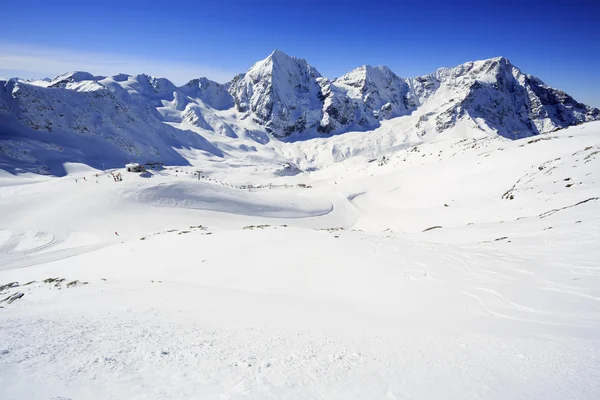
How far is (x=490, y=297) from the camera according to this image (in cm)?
943

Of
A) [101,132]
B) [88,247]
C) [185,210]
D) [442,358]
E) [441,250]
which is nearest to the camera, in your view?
[442,358]

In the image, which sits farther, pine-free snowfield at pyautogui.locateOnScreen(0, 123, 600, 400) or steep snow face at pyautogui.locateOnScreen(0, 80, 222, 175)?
steep snow face at pyautogui.locateOnScreen(0, 80, 222, 175)

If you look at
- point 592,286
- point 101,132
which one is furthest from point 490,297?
point 101,132

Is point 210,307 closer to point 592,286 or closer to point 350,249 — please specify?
point 350,249

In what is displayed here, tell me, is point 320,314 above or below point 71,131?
below

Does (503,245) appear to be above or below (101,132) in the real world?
below

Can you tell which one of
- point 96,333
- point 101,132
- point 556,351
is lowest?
point 96,333

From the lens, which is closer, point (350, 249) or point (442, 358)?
point (442, 358)

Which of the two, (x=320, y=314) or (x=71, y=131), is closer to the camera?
(x=320, y=314)

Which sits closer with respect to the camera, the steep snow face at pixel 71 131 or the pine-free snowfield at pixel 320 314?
the pine-free snowfield at pixel 320 314

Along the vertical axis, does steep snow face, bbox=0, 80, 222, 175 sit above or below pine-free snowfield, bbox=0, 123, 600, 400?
above

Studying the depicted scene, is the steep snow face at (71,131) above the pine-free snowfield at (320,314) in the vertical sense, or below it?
above

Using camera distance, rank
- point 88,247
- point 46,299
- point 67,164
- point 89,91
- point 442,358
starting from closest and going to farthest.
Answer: point 442,358 → point 46,299 → point 88,247 → point 67,164 → point 89,91

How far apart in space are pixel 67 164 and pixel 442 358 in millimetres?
105977
